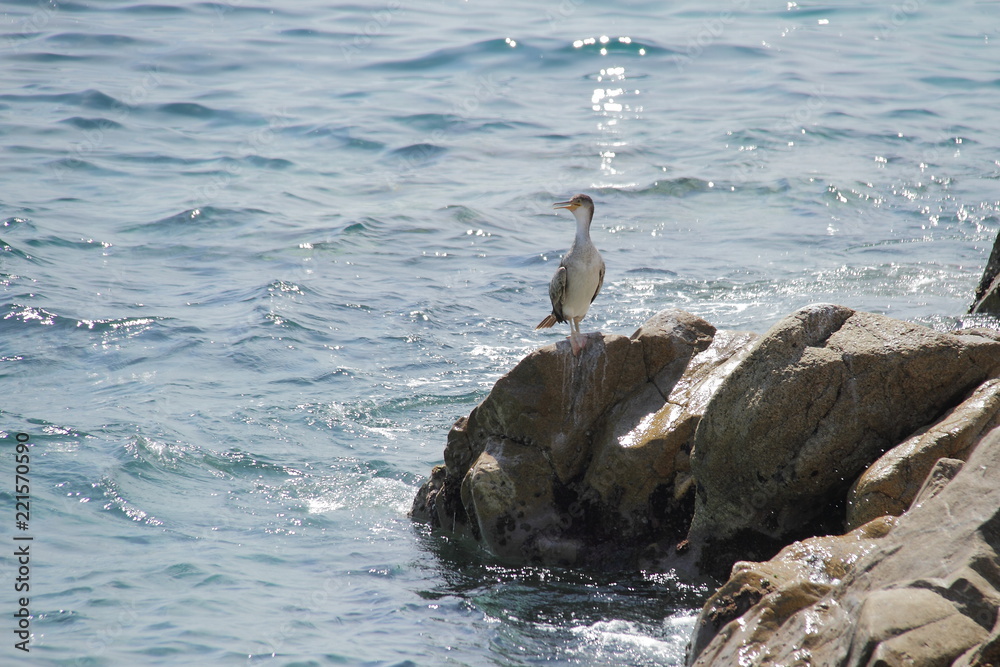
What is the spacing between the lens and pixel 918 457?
17.3ft

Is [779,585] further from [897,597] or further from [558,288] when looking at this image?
[558,288]

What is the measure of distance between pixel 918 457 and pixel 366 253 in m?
10.3

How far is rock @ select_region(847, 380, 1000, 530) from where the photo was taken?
17.1 feet

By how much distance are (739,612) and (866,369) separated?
Result: 1.86 metres

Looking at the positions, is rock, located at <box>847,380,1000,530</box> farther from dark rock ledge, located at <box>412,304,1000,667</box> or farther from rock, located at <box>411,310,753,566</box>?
→ rock, located at <box>411,310,753,566</box>

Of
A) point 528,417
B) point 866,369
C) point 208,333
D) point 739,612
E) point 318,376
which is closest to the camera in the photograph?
point 739,612

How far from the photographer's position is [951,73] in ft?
81.7

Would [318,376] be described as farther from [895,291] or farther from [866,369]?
[895,291]

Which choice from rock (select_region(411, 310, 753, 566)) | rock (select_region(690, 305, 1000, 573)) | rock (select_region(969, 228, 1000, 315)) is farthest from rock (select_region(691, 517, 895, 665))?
rock (select_region(969, 228, 1000, 315))

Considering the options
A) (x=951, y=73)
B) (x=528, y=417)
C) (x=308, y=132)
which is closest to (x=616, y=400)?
(x=528, y=417)

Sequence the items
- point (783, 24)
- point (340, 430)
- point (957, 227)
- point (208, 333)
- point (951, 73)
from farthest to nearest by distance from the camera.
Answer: point (783, 24), point (951, 73), point (957, 227), point (208, 333), point (340, 430)

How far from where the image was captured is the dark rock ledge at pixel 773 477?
3943mm

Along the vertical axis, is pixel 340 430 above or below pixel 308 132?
below

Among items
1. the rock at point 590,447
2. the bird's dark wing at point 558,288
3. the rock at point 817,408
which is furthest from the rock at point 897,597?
the bird's dark wing at point 558,288
